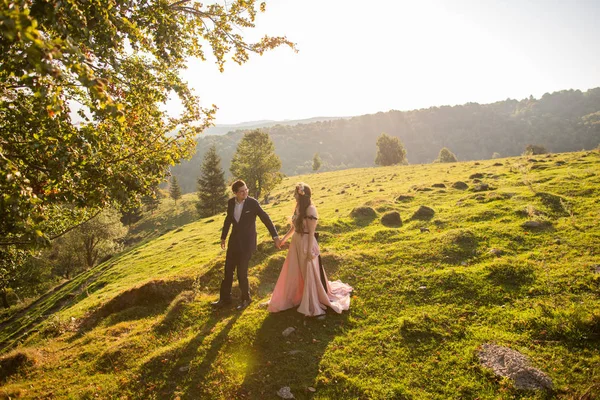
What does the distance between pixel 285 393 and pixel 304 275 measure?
3415 mm

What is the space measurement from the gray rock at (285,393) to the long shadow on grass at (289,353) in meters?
0.08

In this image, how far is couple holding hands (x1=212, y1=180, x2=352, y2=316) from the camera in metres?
9.11

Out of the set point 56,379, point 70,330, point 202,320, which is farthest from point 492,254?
point 70,330

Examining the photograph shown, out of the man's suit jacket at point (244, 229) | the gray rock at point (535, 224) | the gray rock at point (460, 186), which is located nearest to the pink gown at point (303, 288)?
the man's suit jacket at point (244, 229)

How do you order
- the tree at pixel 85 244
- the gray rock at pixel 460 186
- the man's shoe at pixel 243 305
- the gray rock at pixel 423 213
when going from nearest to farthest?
the man's shoe at pixel 243 305, the gray rock at pixel 423 213, the gray rock at pixel 460 186, the tree at pixel 85 244

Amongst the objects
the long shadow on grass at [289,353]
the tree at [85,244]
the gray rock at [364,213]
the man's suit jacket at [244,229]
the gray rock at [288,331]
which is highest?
the man's suit jacket at [244,229]

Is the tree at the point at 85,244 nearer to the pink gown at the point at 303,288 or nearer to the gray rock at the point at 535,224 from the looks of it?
the pink gown at the point at 303,288

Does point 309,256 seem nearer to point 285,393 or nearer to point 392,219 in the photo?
point 285,393

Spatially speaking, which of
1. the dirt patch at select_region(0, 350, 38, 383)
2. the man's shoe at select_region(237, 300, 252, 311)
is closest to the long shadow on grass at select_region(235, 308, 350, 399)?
the man's shoe at select_region(237, 300, 252, 311)

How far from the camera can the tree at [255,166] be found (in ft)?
Result: 148

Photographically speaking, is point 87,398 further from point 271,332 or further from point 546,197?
point 546,197

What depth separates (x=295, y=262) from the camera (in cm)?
955

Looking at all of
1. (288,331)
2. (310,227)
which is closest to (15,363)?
(288,331)

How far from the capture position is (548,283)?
349 inches
